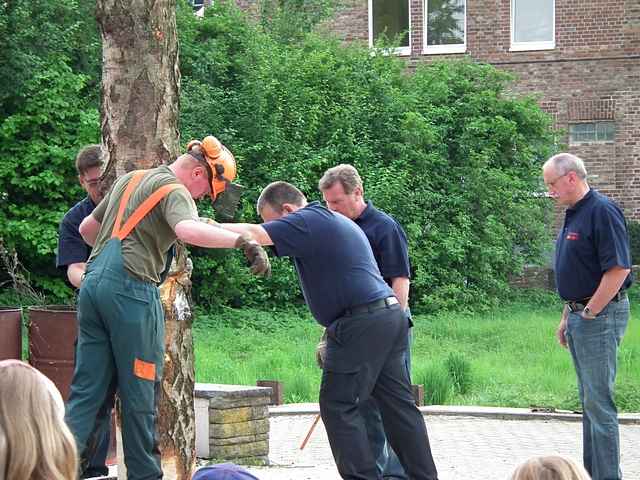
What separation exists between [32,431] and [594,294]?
478 cm

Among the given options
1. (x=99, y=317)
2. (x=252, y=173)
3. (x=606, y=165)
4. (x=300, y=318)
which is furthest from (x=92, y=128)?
(x=606, y=165)

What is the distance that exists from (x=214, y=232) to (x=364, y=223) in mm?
2387

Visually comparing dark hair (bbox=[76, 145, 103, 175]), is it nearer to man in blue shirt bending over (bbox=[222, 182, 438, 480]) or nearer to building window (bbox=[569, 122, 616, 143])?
man in blue shirt bending over (bbox=[222, 182, 438, 480])

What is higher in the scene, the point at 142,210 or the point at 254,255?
the point at 142,210

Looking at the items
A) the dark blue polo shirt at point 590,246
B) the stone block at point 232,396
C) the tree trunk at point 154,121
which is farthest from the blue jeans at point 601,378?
the stone block at point 232,396

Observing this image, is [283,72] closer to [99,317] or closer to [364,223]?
[364,223]

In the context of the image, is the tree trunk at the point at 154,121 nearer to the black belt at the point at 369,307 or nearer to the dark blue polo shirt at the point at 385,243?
the black belt at the point at 369,307

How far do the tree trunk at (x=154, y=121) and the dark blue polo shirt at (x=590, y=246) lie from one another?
7.80 ft

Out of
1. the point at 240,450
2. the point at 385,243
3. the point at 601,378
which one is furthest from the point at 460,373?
the point at 601,378

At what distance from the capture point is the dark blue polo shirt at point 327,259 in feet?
20.4

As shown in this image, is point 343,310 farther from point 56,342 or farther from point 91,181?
point 56,342

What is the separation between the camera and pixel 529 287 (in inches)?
946

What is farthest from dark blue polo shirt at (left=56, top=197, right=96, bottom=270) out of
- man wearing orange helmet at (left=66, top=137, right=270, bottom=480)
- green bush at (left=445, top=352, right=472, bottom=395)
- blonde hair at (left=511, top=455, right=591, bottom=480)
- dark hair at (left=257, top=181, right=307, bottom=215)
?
green bush at (left=445, top=352, right=472, bottom=395)

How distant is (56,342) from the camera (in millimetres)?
8133
